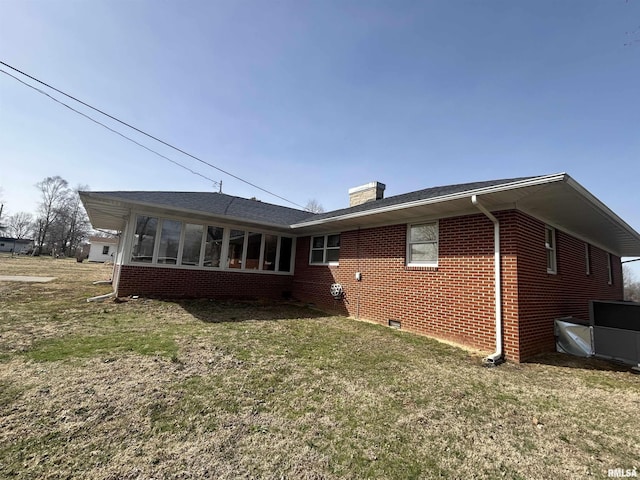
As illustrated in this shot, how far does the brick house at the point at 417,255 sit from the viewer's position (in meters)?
5.39

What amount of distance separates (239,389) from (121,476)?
4.80 ft

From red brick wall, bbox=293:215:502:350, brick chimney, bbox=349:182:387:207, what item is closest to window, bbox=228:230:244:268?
red brick wall, bbox=293:215:502:350

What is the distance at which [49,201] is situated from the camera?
4838 centimetres

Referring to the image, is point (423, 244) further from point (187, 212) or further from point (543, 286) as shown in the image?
point (187, 212)

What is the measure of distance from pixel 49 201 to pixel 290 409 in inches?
2553

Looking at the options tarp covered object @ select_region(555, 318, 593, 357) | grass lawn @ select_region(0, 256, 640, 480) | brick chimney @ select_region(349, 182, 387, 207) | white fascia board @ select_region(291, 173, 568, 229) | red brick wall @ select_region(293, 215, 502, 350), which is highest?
brick chimney @ select_region(349, 182, 387, 207)

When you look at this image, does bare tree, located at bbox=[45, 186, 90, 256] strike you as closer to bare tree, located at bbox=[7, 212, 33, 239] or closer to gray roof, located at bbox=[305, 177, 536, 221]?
bare tree, located at bbox=[7, 212, 33, 239]

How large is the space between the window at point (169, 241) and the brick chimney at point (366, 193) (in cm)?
696

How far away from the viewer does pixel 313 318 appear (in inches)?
313

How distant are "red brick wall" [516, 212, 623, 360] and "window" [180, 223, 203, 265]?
29.2ft

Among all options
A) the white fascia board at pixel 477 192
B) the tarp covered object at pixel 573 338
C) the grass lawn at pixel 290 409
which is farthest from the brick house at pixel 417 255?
the grass lawn at pixel 290 409

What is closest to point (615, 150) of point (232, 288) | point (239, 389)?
point (239, 389)

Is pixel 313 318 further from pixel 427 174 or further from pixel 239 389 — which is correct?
pixel 427 174

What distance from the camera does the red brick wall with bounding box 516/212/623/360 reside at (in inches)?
212
